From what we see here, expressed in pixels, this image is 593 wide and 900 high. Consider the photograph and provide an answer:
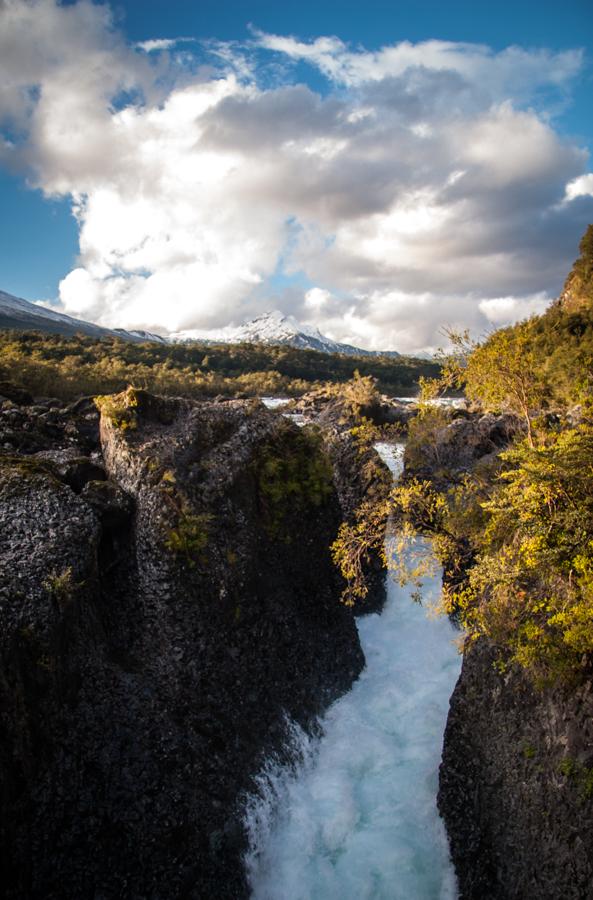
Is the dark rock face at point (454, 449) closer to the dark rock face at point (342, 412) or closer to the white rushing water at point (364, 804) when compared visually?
the dark rock face at point (342, 412)

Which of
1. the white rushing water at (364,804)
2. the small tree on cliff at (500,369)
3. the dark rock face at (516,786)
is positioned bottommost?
the white rushing water at (364,804)

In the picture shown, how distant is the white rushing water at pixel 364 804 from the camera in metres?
11.8

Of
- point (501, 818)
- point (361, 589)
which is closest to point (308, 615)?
point (361, 589)

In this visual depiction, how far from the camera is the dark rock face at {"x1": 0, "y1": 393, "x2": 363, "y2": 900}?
28.9ft

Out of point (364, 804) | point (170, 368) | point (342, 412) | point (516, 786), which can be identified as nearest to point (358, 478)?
point (342, 412)

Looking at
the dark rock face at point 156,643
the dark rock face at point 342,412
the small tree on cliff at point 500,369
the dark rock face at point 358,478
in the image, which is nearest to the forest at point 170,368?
the dark rock face at point 342,412

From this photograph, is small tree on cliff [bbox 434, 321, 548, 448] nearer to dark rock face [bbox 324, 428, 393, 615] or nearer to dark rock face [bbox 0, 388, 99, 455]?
dark rock face [bbox 324, 428, 393, 615]

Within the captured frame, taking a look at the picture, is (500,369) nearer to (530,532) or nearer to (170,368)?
(530,532)

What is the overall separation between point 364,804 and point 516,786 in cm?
524

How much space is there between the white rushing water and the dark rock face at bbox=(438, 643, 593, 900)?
A: 3.23 ft

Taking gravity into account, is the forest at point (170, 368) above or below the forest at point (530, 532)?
above

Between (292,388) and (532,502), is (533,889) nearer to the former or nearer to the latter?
(532,502)

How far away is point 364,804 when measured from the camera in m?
13.9

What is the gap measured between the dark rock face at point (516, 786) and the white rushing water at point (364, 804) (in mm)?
984
